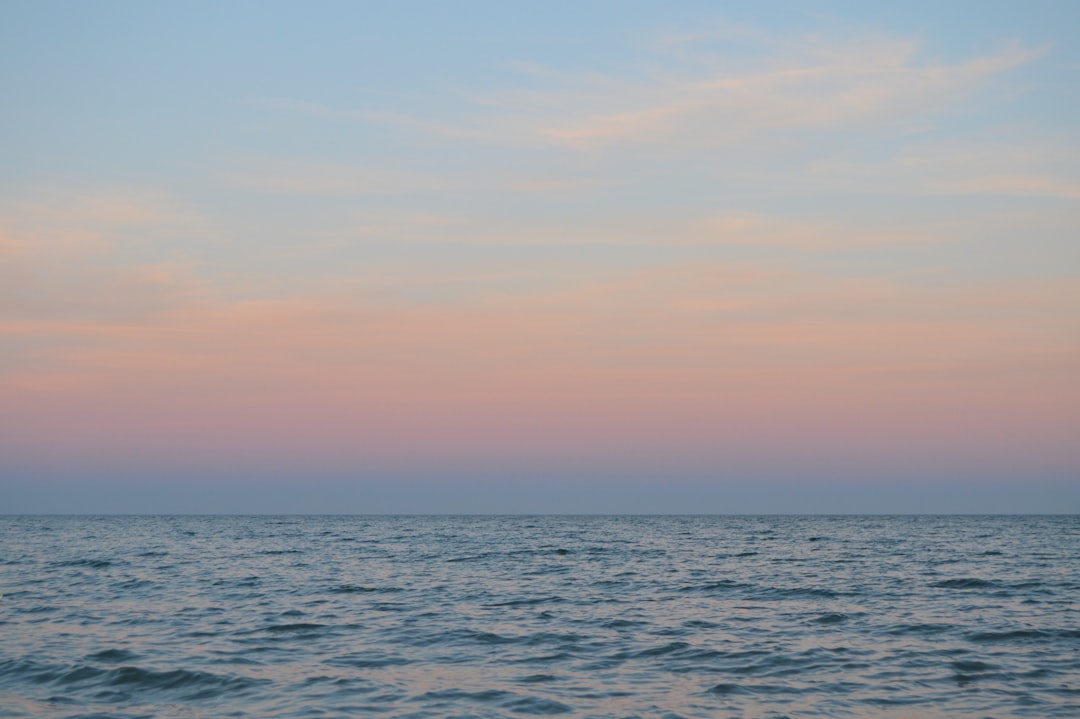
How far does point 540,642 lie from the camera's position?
70.6 feet

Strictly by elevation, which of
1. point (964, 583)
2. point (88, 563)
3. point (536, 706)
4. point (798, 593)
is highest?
point (964, 583)

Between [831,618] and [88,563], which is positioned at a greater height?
[831,618]

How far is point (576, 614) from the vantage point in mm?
26109

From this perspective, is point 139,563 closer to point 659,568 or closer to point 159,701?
point 659,568

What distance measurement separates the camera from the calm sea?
1591cm

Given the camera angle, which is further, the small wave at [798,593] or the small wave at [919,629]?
the small wave at [798,593]

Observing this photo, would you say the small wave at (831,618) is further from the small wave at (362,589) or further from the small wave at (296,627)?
the small wave at (362,589)

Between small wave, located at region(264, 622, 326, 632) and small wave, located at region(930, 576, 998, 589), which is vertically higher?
small wave, located at region(930, 576, 998, 589)

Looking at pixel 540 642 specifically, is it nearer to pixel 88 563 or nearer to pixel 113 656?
pixel 113 656

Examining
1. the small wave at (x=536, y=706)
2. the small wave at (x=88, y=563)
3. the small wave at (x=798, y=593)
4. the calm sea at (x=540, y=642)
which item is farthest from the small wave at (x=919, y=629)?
the small wave at (x=88, y=563)

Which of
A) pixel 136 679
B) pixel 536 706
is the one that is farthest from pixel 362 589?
pixel 536 706

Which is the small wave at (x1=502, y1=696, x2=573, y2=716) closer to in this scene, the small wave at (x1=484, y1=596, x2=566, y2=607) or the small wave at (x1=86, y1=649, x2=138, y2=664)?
the small wave at (x1=86, y1=649, x2=138, y2=664)

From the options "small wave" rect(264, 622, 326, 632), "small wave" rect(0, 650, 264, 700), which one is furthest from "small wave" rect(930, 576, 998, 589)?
"small wave" rect(0, 650, 264, 700)

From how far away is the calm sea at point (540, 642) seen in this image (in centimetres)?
1591
